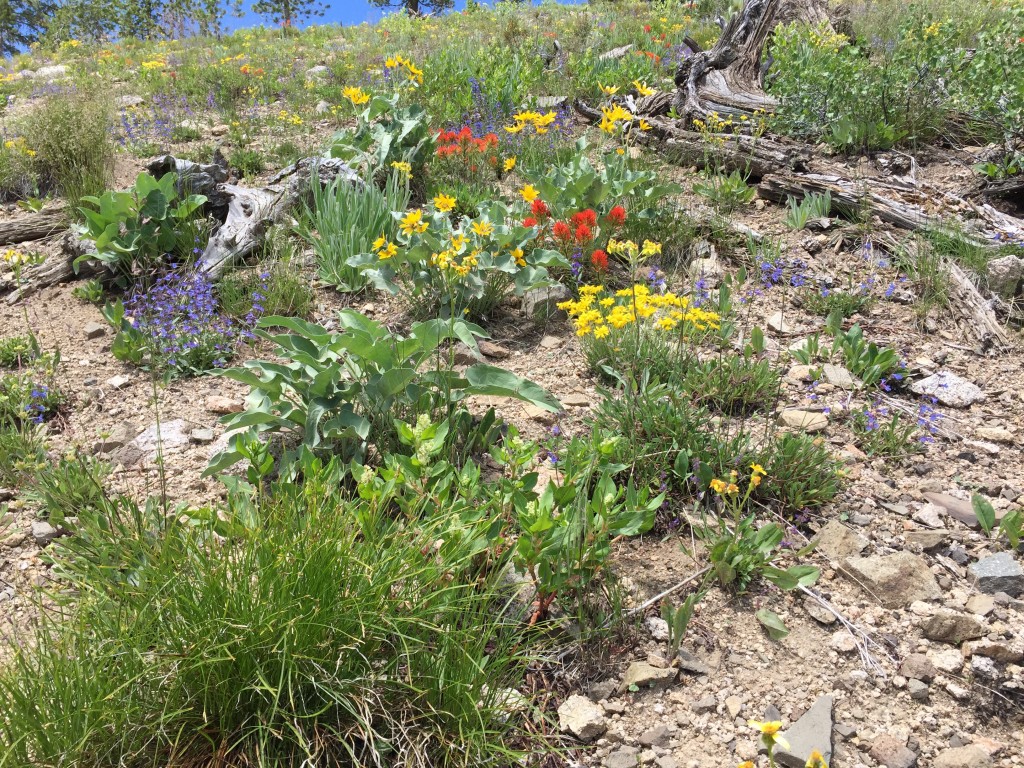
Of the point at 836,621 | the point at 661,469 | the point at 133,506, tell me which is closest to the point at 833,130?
the point at 661,469

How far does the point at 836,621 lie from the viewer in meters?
2.43

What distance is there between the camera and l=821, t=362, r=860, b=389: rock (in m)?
3.59

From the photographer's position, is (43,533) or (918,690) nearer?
(918,690)

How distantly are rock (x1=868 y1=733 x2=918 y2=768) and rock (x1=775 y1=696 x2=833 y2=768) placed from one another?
123mm

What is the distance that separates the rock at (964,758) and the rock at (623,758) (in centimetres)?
82

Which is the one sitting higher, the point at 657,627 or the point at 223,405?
the point at 223,405

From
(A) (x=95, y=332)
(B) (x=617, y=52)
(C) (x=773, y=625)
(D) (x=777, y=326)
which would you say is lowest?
(C) (x=773, y=625)

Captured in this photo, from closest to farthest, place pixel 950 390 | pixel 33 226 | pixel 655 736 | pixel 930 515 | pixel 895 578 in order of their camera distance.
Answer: pixel 655 736 → pixel 895 578 → pixel 930 515 → pixel 950 390 → pixel 33 226

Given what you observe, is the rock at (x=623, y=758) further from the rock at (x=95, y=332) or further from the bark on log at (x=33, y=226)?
the bark on log at (x=33, y=226)

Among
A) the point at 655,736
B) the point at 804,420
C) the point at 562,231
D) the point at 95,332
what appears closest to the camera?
the point at 655,736

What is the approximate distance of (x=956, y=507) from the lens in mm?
2871

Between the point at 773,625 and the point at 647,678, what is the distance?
0.47 metres

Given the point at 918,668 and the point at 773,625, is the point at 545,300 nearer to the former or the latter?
the point at 773,625

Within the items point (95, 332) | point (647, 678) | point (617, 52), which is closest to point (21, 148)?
point (95, 332)
